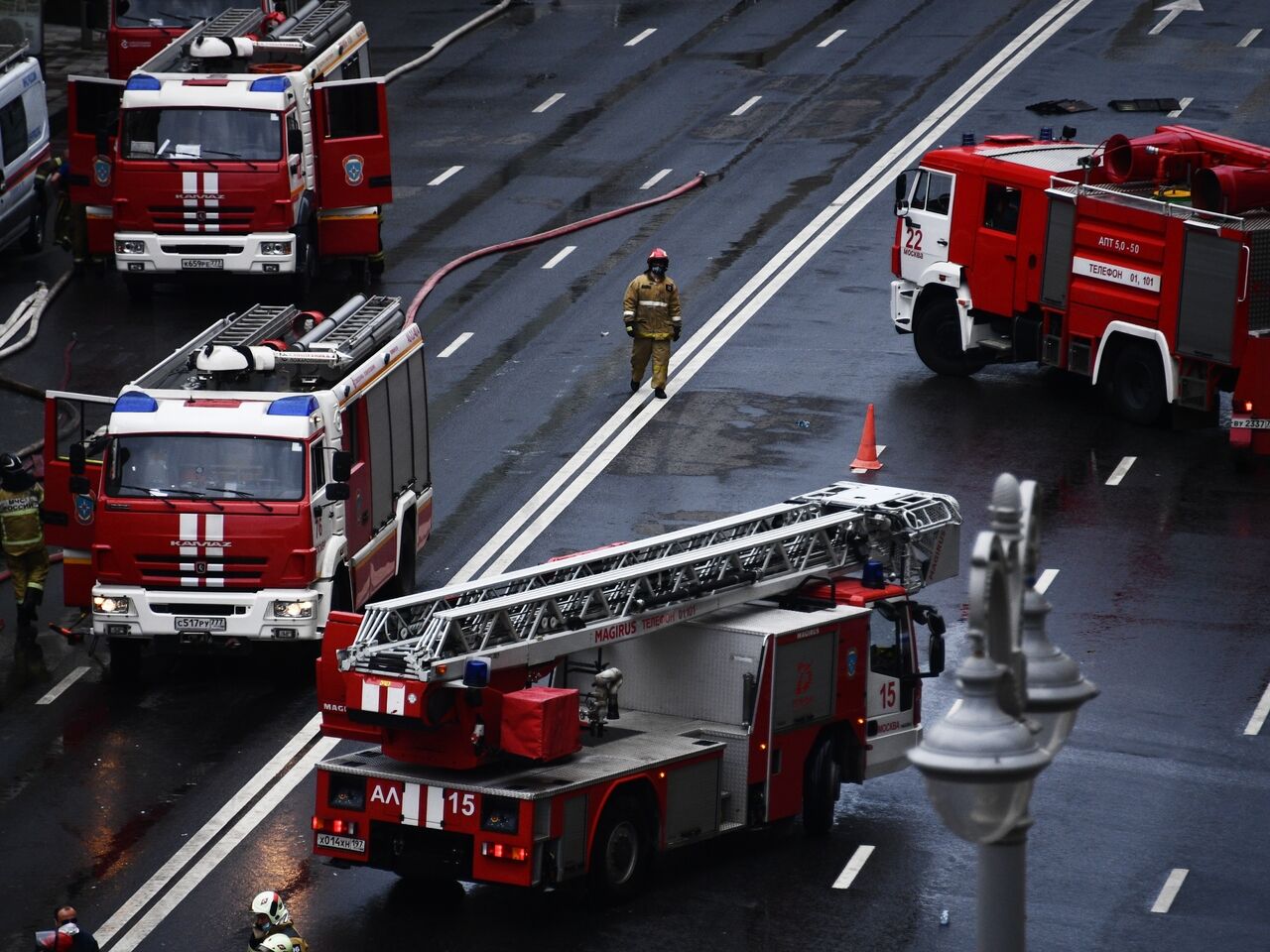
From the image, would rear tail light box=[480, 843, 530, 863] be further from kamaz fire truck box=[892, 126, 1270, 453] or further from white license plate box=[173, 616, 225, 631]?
kamaz fire truck box=[892, 126, 1270, 453]

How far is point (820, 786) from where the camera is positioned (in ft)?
65.9

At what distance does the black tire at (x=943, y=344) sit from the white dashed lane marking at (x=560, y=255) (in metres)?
6.43

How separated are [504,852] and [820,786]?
3283 mm

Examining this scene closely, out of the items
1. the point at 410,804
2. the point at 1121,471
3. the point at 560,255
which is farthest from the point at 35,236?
the point at 410,804

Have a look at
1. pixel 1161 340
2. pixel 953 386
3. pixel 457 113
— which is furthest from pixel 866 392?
pixel 457 113


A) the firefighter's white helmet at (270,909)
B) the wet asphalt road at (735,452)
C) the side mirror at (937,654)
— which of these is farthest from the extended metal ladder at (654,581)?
the firefighter's white helmet at (270,909)

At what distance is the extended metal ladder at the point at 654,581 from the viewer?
1806cm

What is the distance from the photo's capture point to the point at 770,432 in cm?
3061

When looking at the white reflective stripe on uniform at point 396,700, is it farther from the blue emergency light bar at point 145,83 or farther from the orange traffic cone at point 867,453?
the blue emergency light bar at point 145,83

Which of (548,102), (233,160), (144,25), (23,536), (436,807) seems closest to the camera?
(436,807)

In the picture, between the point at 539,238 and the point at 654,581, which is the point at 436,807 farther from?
the point at 539,238

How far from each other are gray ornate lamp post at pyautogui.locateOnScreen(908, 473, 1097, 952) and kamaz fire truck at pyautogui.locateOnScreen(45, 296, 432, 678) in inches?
578

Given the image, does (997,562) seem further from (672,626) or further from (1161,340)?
(1161,340)

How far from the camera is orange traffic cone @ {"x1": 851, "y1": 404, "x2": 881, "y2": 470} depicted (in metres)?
29.0
